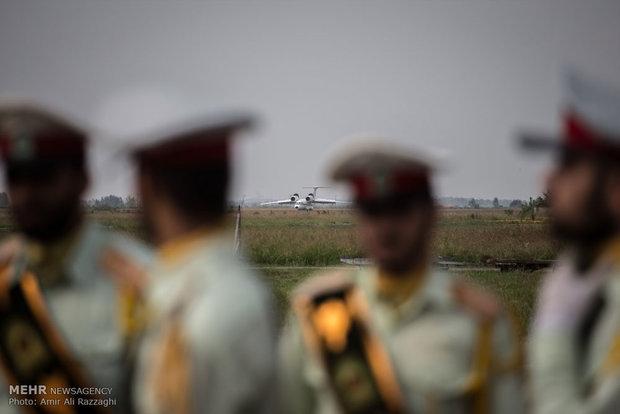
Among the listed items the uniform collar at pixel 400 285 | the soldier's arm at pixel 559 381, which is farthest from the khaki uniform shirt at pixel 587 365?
the uniform collar at pixel 400 285

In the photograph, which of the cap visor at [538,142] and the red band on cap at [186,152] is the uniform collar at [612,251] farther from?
the red band on cap at [186,152]

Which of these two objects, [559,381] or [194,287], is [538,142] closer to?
[559,381]

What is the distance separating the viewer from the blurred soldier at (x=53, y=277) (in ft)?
6.70

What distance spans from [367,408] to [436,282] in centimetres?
42

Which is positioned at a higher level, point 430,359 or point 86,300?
Answer: point 86,300

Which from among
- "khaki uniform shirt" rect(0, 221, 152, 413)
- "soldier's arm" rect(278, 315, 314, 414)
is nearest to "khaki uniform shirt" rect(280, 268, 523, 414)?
"soldier's arm" rect(278, 315, 314, 414)

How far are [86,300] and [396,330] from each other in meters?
1.00

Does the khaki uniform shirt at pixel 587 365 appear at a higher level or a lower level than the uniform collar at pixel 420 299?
lower

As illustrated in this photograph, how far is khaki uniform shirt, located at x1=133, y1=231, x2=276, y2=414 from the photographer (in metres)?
1.57

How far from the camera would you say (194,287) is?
5.57 feet

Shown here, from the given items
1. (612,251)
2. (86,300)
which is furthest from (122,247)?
(612,251)

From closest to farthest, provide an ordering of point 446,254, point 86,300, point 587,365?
1. point 587,365
2. point 86,300
3. point 446,254

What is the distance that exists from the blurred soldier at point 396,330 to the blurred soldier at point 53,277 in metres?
0.59

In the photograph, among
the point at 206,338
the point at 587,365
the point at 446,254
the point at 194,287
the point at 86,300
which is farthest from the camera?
the point at 446,254
